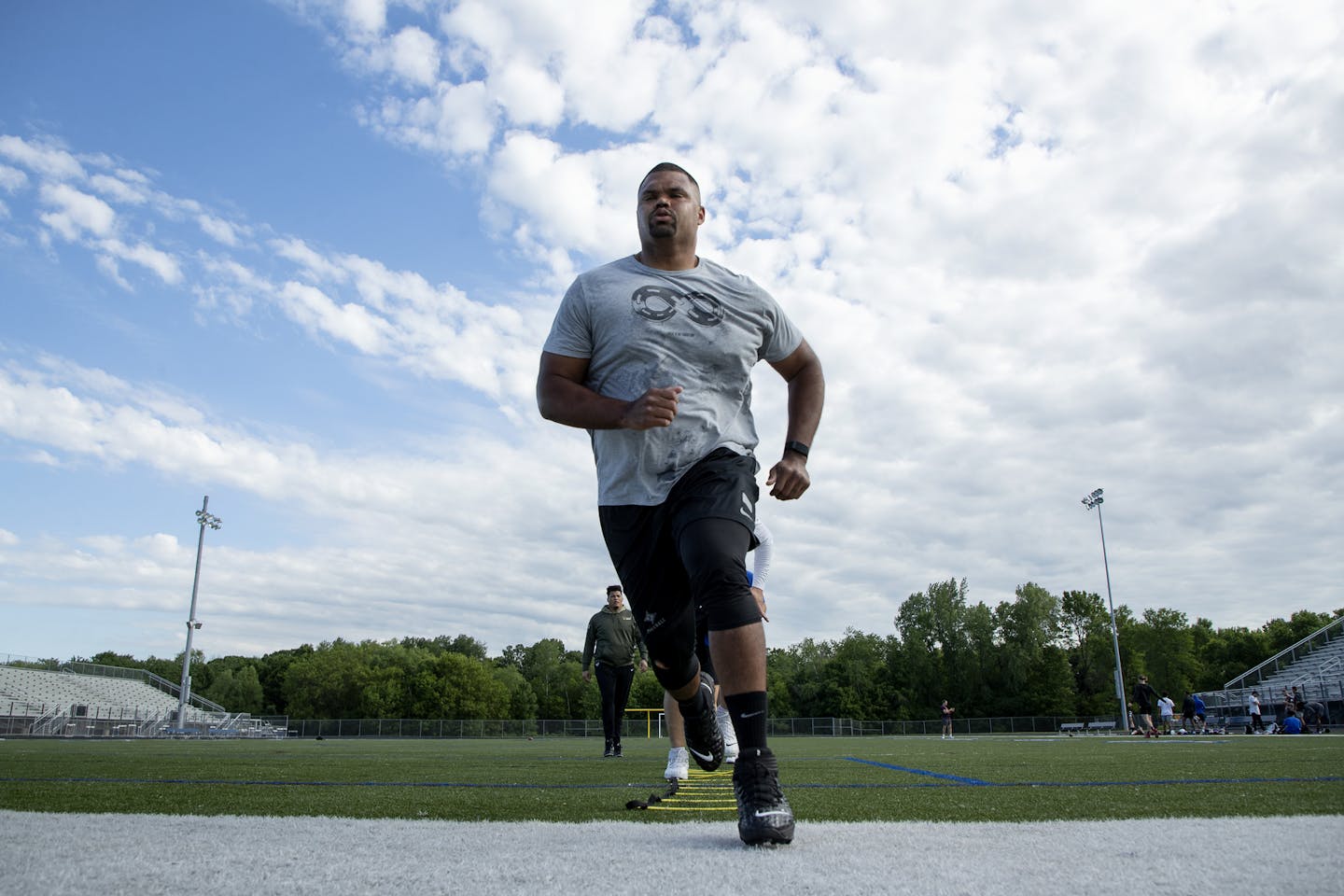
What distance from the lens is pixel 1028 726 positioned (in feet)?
163

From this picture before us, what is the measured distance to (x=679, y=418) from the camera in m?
3.01

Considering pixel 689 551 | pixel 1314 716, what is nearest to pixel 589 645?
pixel 689 551

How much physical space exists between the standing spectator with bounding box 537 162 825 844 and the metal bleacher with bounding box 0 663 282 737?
3892cm

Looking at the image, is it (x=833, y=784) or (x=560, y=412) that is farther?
(x=833, y=784)

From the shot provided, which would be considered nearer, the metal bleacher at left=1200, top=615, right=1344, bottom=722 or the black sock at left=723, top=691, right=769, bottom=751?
the black sock at left=723, top=691, right=769, bottom=751

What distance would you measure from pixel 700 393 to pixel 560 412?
494 mm

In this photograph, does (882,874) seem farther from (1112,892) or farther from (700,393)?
(700,393)

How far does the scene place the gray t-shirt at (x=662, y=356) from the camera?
118 inches

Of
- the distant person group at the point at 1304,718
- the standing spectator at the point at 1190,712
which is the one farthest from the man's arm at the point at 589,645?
the standing spectator at the point at 1190,712

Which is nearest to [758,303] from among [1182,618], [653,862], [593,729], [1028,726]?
[653,862]

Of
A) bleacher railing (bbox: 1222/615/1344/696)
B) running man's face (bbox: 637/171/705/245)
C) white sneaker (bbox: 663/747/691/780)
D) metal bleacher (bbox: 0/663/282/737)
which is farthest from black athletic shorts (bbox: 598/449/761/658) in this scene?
bleacher railing (bbox: 1222/615/1344/696)

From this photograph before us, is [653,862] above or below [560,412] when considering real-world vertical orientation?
below

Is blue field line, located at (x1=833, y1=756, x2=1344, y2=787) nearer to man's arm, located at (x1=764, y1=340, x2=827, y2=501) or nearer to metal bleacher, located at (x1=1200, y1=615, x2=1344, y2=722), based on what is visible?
man's arm, located at (x1=764, y1=340, x2=827, y2=501)

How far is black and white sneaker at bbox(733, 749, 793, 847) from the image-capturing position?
2.28 meters
